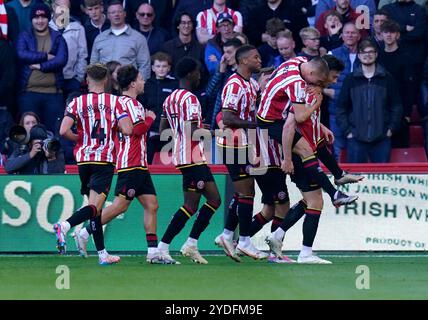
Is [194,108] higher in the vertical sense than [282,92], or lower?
lower

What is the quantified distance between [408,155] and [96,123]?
5680mm

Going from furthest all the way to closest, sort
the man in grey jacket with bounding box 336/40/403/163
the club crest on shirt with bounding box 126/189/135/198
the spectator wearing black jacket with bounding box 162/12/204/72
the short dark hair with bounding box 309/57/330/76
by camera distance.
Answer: the spectator wearing black jacket with bounding box 162/12/204/72 < the man in grey jacket with bounding box 336/40/403/163 < the club crest on shirt with bounding box 126/189/135/198 < the short dark hair with bounding box 309/57/330/76

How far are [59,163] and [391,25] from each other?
5138mm

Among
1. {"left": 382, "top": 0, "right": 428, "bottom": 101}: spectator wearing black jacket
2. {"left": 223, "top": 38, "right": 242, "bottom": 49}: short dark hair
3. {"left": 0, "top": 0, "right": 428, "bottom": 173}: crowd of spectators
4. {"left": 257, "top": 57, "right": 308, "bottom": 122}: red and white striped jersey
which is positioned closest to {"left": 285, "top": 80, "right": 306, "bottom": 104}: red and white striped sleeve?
{"left": 257, "top": 57, "right": 308, "bottom": 122}: red and white striped jersey

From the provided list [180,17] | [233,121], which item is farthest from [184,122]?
[180,17]

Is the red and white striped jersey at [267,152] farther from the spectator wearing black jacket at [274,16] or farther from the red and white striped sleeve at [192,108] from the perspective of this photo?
the spectator wearing black jacket at [274,16]

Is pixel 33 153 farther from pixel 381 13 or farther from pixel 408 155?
pixel 381 13

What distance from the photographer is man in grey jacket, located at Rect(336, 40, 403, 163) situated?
17781 mm

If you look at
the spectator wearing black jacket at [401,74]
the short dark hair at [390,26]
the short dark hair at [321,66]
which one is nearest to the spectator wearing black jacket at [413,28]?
the spectator wearing black jacket at [401,74]

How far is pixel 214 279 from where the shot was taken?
12.6 metres

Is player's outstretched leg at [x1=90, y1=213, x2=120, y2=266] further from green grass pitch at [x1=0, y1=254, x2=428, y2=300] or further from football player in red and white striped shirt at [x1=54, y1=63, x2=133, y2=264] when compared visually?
green grass pitch at [x1=0, y1=254, x2=428, y2=300]

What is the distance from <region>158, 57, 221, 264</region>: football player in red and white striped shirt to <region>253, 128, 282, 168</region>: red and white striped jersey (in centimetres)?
60

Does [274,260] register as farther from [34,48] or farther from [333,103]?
[34,48]

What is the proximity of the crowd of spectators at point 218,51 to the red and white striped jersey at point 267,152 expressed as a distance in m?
2.95
